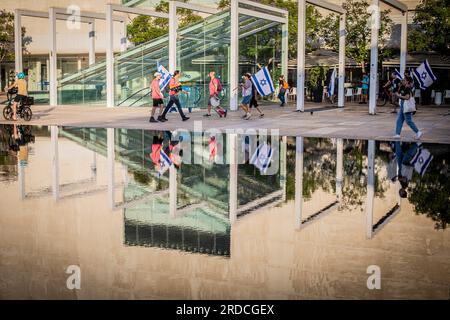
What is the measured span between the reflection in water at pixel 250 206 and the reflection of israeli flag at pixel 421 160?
36mm

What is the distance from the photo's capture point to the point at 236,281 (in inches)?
225

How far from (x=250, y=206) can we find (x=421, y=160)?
5.83 metres

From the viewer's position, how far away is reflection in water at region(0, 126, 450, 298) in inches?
240

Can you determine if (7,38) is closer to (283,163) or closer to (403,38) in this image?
(403,38)

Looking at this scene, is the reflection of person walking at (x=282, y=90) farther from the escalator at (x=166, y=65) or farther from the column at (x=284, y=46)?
the escalator at (x=166, y=65)

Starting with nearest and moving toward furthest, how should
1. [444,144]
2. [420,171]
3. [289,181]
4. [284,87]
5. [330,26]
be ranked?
[289,181] < [420,171] < [444,144] < [284,87] < [330,26]

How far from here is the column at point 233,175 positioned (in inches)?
353

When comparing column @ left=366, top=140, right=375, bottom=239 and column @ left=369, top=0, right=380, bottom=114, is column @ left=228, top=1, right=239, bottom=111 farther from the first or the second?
column @ left=366, top=140, right=375, bottom=239

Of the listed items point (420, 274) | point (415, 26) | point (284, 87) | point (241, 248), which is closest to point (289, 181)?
point (241, 248)

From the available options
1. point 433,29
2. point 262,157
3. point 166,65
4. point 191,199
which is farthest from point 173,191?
point 433,29

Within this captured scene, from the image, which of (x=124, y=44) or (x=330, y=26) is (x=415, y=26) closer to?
(x=330, y=26)

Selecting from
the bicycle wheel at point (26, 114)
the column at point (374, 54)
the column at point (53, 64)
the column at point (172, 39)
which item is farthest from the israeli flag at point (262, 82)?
the column at point (53, 64)

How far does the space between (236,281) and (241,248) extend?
1165 millimetres
